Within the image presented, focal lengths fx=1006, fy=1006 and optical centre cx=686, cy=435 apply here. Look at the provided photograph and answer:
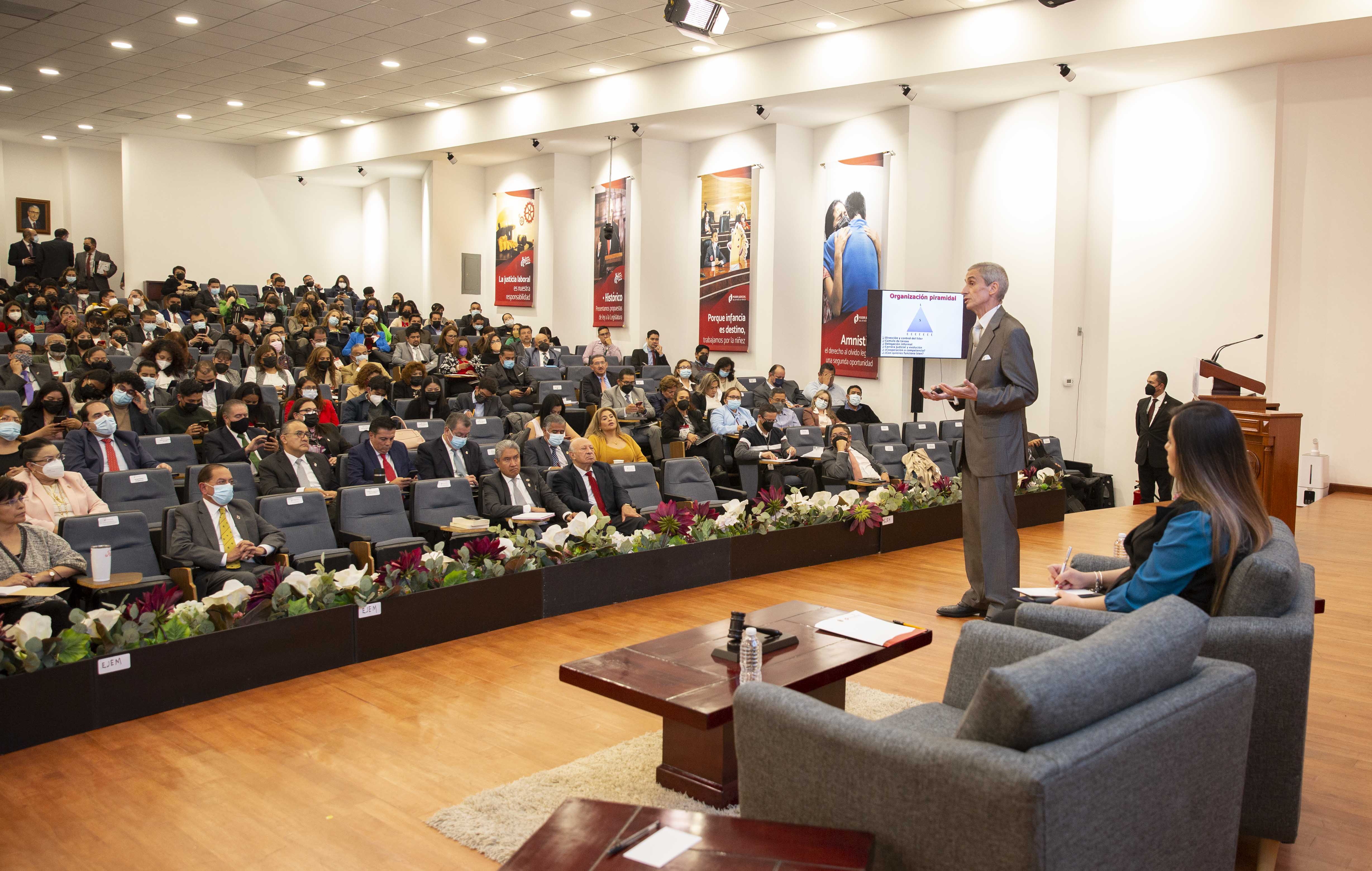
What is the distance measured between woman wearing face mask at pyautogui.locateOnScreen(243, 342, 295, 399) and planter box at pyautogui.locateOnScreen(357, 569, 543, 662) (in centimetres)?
540

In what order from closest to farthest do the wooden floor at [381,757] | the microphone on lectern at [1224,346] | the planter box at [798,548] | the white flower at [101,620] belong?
the wooden floor at [381,757] → the white flower at [101,620] → the planter box at [798,548] → the microphone on lectern at [1224,346]

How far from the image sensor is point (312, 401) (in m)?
7.84

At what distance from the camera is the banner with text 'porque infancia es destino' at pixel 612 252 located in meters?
15.7

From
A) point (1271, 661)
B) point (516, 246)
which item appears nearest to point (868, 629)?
point (1271, 661)

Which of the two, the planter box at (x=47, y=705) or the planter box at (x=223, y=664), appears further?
the planter box at (x=223, y=664)

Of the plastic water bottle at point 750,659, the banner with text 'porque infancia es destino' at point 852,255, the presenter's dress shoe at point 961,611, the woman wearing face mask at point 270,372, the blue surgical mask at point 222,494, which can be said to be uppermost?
the banner with text 'porque infancia es destino' at point 852,255

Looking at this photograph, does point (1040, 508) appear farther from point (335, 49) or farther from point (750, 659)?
point (335, 49)

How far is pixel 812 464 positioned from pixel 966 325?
4.12 m

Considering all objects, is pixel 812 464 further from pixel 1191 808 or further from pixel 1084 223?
pixel 1191 808

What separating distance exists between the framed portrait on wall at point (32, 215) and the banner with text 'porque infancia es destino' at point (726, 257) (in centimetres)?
1436

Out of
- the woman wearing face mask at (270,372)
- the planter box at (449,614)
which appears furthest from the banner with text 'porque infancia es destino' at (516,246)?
the planter box at (449,614)

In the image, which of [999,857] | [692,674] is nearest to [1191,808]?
[999,857]

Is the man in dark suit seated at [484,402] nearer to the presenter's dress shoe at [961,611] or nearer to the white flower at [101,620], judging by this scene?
the presenter's dress shoe at [961,611]

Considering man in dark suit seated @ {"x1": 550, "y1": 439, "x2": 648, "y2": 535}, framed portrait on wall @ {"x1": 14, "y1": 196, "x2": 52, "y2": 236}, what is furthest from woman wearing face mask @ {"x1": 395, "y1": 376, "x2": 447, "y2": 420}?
framed portrait on wall @ {"x1": 14, "y1": 196, "x2": 52, "y2": 236}
